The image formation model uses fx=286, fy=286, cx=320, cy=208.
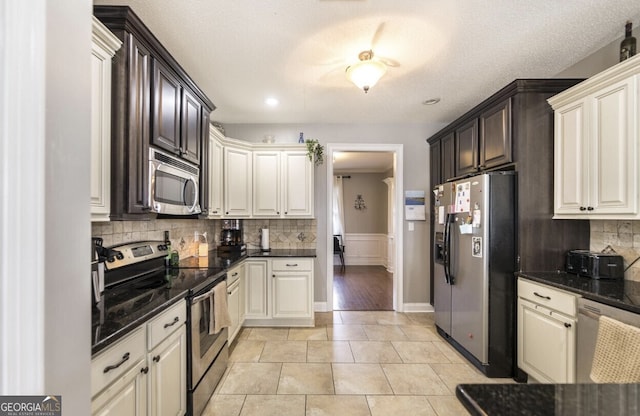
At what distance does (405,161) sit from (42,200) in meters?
4.12

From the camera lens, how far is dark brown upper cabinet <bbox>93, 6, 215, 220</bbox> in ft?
5.18

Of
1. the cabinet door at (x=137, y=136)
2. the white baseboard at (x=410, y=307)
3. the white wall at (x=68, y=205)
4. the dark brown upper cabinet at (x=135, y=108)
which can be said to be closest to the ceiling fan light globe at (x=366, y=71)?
the dark brown upper cabinet at (x=135, y=108)

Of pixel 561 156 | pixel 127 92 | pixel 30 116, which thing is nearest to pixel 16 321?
pixel 30 116

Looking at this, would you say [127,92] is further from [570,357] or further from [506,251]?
[570,357]

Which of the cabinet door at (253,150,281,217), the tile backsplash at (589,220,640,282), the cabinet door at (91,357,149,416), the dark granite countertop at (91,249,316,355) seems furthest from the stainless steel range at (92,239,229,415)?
the tile backsplash at (589,220,640,282)

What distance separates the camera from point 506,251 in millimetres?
2506

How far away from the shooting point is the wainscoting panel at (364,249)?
7789 millimetres

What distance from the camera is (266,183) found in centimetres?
385

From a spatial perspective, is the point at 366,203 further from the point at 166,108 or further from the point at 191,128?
the point at 166,108

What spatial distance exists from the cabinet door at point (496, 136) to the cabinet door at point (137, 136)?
9.41 ft

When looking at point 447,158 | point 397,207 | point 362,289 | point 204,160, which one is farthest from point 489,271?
point 362,289

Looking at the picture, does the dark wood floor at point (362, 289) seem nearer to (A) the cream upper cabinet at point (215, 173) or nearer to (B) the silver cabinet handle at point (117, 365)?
(A) the cream upper cabinet at point (215, 173)

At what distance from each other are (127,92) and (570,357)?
327cm

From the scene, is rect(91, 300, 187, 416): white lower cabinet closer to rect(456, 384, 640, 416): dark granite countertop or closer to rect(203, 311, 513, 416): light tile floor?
rect(203, 311, 513, 416): light tile floor
